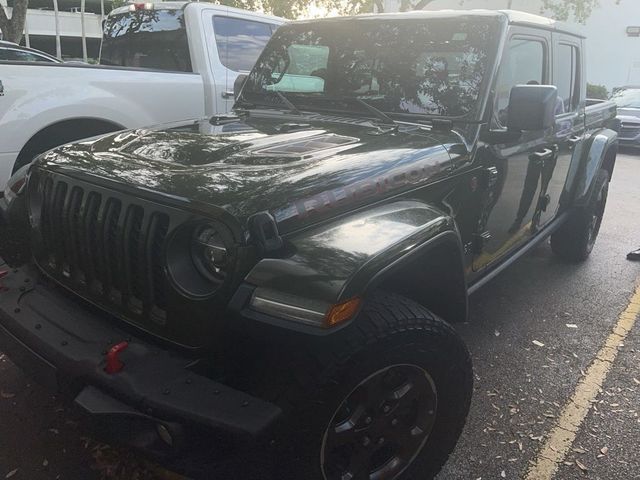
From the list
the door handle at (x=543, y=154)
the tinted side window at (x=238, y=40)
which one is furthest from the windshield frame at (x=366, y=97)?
the tinted side window at (x=238, y=40)

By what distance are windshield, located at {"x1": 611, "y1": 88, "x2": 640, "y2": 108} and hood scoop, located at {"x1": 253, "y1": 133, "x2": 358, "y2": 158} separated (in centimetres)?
1329

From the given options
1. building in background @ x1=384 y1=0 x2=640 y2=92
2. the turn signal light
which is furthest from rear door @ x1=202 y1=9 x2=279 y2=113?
→ building in background @ x1=384 y1=0 x2=640 y2=92

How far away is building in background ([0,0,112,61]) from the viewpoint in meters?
35.3

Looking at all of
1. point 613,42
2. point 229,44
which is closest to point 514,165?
point 229,44

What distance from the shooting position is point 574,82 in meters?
4.34

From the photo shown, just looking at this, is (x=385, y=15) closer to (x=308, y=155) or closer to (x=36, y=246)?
(x=308, y=155)

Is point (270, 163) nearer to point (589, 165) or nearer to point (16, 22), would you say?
point (589, 165)

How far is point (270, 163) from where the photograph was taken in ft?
7.41

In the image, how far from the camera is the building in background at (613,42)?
2356cm

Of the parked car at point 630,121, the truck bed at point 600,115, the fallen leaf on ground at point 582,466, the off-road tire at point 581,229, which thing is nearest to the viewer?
the fallen leaf on ground at point 582,466

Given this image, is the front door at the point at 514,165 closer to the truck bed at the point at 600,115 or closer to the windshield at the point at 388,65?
the windshield at the point at 388,65

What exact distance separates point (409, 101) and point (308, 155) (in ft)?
3.15

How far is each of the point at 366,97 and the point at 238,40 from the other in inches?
121

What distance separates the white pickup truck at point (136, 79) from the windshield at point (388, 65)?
1634 mm
